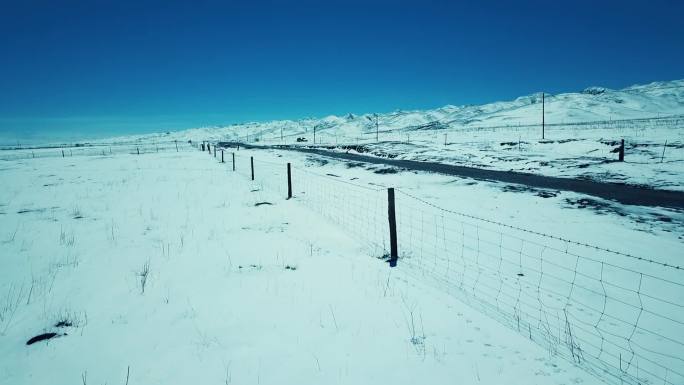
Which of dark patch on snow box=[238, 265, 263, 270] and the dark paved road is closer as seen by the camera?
dark patch on snow box=[238, 265, 263, 270]

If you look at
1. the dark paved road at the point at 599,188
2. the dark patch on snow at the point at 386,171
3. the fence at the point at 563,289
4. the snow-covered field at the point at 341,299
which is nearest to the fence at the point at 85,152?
the dark patch on snow at the point at 386,171

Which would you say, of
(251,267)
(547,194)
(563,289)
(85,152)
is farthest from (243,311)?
(85,152)

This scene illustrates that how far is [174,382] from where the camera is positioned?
3.66m

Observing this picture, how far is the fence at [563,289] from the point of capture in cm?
424

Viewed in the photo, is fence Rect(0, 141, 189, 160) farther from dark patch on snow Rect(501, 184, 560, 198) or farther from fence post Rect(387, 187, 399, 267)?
fence post Rect(387, 187, 399, 267)

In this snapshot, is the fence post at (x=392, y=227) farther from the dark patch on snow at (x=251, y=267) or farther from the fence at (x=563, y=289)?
the dark patch on snow at (x=251, y=267)

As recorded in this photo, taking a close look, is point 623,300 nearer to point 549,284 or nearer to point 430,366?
point 549,284

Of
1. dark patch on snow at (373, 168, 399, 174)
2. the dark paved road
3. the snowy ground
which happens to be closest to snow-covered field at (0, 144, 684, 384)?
the snowy ground

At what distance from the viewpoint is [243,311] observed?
17.0 ft

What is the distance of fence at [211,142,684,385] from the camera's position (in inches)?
167

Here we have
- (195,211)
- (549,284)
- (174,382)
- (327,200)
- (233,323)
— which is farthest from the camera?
(327,200)

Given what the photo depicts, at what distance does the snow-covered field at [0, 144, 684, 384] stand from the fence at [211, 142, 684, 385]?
0.10ft

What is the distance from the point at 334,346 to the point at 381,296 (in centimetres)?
156

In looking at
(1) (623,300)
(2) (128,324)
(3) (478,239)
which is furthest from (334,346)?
(3) (478,239)
